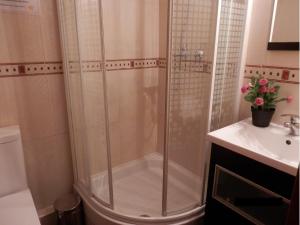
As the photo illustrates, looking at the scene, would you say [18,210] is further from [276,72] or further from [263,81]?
[276,72]

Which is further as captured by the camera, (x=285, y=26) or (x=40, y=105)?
(x=40, y=105)

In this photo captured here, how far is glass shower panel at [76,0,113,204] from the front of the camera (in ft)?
4.16

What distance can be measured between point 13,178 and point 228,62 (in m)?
1.55

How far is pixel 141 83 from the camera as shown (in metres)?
2.01

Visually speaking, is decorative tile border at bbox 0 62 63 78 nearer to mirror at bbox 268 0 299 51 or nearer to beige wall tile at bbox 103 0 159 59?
beige wall tile at bbox 103 0 159 59

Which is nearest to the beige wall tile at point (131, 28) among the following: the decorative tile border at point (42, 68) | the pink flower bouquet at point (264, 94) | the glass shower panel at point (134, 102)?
the glass shower panel at point (134, 102)

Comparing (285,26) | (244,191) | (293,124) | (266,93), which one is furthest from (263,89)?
(244,191)

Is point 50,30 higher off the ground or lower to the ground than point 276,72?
higher

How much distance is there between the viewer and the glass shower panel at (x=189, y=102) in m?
1.38

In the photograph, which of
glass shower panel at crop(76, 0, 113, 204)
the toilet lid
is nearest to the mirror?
glass shower panel at crop(76, 0, 113, 204)

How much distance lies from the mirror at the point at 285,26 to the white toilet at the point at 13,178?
1663 millimetres

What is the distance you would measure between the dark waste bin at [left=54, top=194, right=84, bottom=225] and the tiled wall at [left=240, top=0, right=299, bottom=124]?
1510mm

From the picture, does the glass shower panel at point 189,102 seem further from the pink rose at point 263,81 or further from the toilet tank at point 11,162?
the toilet tank at point 11,162

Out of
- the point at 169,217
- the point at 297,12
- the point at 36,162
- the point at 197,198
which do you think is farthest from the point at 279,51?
the point at 36,162
